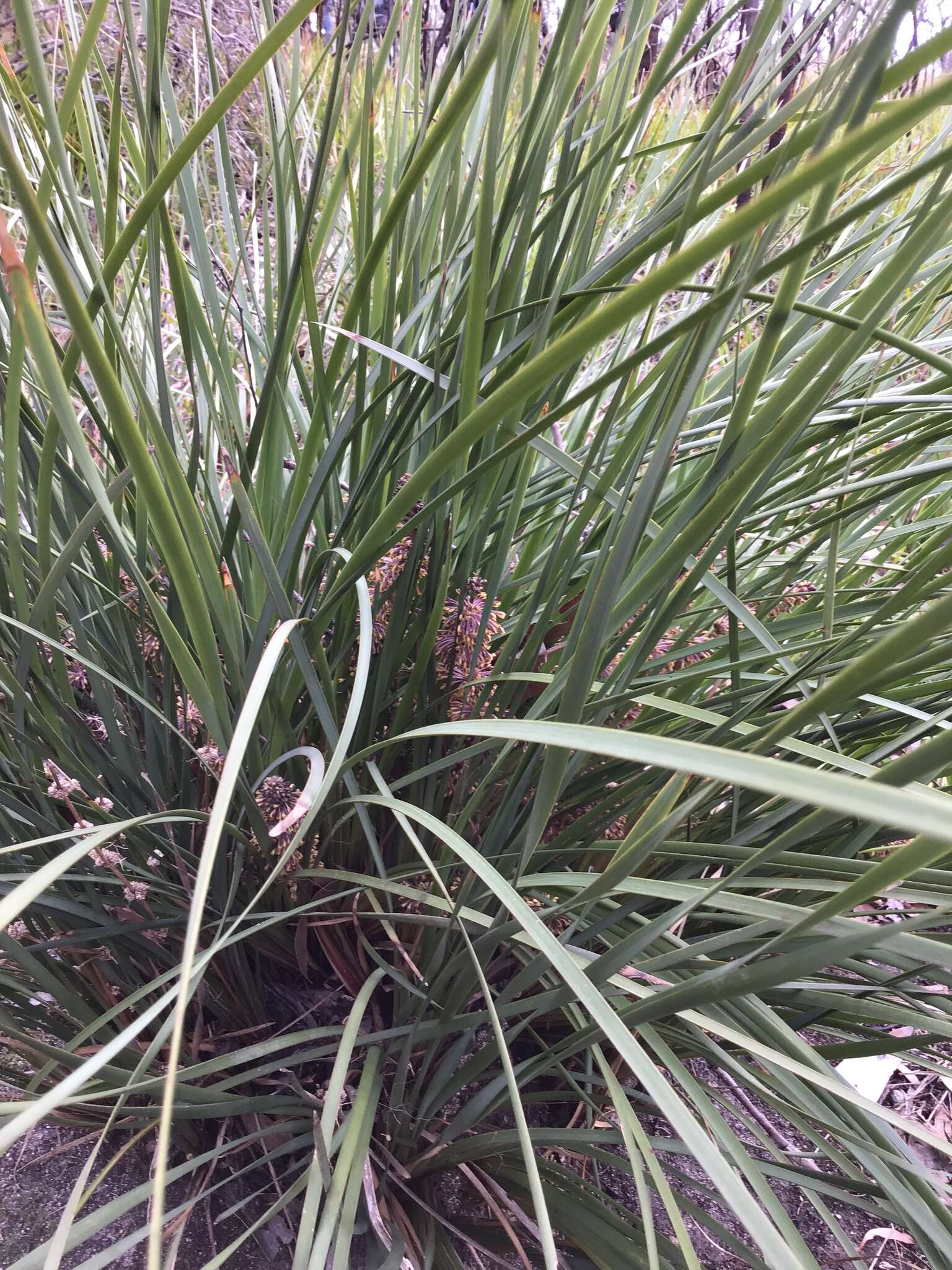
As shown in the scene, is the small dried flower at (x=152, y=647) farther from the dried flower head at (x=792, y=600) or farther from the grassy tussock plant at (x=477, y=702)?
the dried flower head at (x=792, y=600)

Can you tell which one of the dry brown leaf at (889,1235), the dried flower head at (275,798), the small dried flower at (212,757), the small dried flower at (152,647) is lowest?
the dry brown leaf at (889,1235)

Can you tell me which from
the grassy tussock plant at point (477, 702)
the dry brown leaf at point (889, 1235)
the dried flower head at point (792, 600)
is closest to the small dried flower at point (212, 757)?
the grassy tussock plant at point (477, 702)

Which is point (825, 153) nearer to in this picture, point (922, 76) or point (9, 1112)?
point (9, 1112)

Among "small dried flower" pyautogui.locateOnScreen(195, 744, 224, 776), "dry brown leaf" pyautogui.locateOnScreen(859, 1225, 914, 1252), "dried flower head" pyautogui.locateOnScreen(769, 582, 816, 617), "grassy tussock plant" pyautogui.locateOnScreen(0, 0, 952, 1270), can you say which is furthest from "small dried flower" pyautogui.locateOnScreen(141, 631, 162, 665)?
"dry brown leaf" pyautogui.locateOnScreen(859, 1225, 914, 1252)

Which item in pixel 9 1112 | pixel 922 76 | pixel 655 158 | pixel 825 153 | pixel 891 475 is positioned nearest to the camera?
pixel 825 153

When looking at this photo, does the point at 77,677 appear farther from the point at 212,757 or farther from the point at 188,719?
the point at 212,757

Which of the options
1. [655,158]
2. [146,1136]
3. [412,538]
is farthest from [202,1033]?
[655,158]

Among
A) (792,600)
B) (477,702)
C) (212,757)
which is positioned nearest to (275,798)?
(212,757)

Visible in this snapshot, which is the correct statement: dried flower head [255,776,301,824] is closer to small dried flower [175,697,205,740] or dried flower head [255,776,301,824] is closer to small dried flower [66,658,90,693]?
small dried flower [175,697,205,740]
